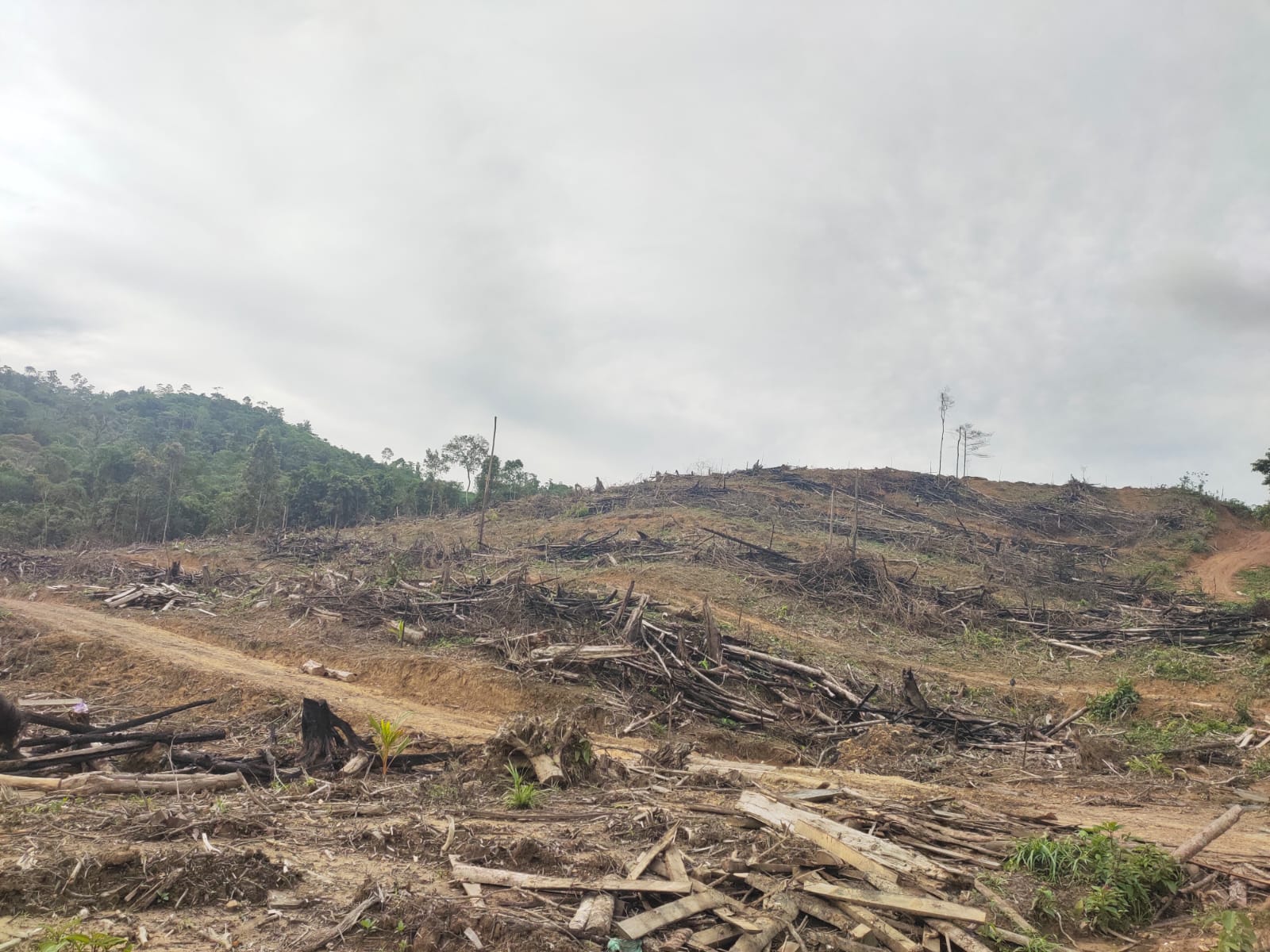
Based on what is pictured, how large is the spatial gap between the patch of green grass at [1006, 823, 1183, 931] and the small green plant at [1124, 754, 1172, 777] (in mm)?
4618

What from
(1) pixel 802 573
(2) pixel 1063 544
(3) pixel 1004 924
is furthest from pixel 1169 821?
(2) pixel 1063 544

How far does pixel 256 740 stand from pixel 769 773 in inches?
263

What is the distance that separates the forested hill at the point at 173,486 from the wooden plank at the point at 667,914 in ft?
123

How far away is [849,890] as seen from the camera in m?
4.33

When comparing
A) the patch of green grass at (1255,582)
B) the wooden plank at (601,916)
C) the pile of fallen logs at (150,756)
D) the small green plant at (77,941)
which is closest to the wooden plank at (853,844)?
the wooden plank at (601,916)

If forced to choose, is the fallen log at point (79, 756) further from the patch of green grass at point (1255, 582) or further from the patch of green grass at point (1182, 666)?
the patch of green grass at point (1255, 582)

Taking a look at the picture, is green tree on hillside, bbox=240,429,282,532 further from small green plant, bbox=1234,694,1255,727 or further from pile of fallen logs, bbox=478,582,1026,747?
small green plant, bbox=1234,694,1255,727

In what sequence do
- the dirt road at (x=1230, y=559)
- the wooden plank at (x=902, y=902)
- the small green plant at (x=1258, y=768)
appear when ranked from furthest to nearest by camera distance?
1. the dirt road at (x=1230, y=559)
2. the small green plant at (x=1258, y=768)
3. the wooden plank at (x=902, y=902)

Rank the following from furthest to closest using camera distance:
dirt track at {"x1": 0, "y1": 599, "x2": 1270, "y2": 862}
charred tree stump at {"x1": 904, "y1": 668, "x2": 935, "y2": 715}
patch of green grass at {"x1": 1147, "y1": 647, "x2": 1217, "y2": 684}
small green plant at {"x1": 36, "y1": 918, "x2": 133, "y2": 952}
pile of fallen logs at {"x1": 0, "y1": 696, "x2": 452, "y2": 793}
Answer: patch of green grass at {"x1": 1147, "y1": 647, "x2": 1217, "y2": 684}
charred tree stump at {"x1": 904, "y1": 668, "x2": 935, "y2": 715}
dirt track at {"x1": 0, "y1": 599, "x2": 1270, "y2": 862}
pile of fallen logs at {"x1": 0, "y1": 696, "x2": 452, "y2": 793}
small green plant at {"x1": 36, "y1": 918, "x2": 133, "y2": 952}

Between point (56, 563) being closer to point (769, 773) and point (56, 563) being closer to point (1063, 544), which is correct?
point (769, 773)

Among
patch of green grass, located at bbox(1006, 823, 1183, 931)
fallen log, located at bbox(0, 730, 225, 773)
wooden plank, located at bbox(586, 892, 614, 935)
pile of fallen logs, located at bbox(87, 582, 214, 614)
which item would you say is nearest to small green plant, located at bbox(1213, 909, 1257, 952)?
patch of green grass, located at bbox(1006, 823, 1183, 931)

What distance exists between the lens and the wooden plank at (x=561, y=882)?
4262 millimetres

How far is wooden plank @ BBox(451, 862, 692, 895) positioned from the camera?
4262mm

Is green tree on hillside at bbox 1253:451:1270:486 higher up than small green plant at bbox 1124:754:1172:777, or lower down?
higher up
